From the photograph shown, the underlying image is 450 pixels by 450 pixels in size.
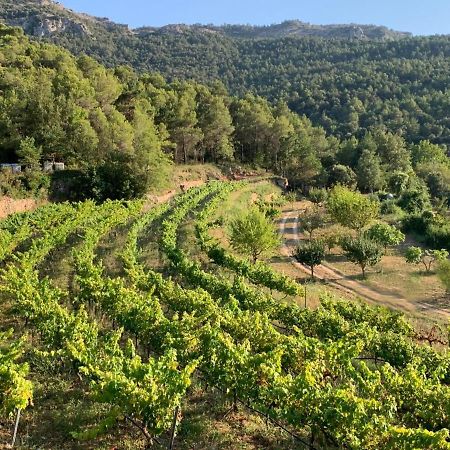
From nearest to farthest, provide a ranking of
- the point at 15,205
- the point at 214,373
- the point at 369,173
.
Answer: the point at 214,373 → the point at 15,205 → the point at 369,173

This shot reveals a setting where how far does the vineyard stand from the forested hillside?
91736mm

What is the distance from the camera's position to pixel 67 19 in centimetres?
15988

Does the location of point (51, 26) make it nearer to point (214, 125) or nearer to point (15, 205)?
point (214, 125)

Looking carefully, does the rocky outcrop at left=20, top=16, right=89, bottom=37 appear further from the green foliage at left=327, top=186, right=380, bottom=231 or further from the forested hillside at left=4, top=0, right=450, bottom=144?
the green foliage at left=327, top=186, right=380, bottom=231

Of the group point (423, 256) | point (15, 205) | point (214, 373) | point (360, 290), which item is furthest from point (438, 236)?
point (15, 205)

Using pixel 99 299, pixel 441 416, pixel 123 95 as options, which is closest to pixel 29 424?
pixel 99 299

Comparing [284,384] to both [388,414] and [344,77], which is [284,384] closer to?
[388,414]

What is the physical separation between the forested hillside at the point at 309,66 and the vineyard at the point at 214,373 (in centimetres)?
9174

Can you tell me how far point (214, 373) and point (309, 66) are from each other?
493 ft

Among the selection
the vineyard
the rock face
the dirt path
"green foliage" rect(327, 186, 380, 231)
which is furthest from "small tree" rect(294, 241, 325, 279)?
the rock face

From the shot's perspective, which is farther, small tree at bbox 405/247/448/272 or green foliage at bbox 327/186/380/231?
green foliage at bbox 327/186/380/231

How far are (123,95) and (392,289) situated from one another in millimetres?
43471

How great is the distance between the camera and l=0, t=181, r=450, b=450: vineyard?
10094 mm

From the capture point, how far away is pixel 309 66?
150 meters
